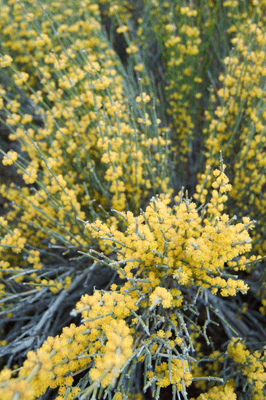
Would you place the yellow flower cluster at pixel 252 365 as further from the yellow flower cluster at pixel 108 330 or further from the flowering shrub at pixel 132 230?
the yellow flower cluster at pixel 108 330

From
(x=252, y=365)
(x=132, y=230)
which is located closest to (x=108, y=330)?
(x=132, y=230)

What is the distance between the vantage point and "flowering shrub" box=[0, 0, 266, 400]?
105 cm

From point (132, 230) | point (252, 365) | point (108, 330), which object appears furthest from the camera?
point (252, 365)

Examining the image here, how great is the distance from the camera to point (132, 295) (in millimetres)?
1171

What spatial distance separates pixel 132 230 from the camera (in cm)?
112

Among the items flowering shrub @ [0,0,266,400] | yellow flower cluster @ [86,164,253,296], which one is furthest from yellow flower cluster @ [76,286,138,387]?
yellow flower cluster @ [86,164,253,296]

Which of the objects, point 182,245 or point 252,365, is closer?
point 182,245

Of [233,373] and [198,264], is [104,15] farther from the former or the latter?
[233,373]

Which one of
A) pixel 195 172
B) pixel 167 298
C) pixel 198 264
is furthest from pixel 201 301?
pixel 195 172

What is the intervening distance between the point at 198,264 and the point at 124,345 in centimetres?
44

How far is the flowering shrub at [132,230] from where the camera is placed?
1047 mm

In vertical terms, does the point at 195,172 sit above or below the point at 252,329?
above

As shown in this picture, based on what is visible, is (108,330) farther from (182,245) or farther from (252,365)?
(252,365)

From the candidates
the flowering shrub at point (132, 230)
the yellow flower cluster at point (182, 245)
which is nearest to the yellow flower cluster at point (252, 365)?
the flowering shrub at point (132, 230)
